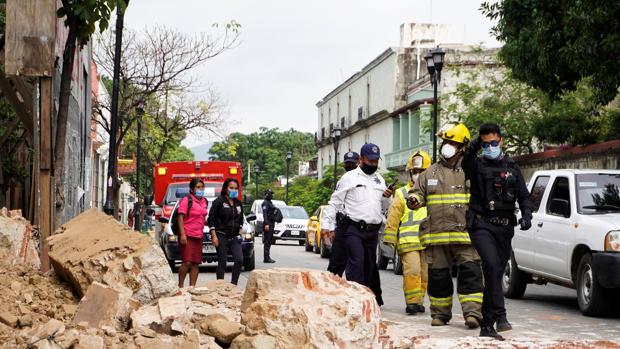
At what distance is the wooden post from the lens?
10.6m

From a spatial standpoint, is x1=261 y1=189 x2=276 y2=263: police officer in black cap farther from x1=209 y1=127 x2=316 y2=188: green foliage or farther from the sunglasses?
x1=209 y1=127 x2=316 y2=188: green foliage

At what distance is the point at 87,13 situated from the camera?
35.1 ft

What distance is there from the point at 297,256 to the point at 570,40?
539 inches

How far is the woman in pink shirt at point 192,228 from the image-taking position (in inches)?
561

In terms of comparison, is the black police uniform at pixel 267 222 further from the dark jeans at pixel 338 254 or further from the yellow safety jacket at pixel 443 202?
the yellow safety jacket at pixel 443 202

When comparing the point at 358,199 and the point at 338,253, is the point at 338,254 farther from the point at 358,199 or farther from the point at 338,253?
the point at 358,199

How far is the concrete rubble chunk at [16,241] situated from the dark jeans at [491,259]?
4.29 m

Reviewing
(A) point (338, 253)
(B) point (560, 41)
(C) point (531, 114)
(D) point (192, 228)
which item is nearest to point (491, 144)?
(A) point (338, 253)

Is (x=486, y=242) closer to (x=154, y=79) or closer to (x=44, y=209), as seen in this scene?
(x=44, y=209)

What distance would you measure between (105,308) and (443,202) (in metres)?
3.96

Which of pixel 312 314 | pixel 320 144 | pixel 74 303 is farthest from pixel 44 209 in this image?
pixel 320 144

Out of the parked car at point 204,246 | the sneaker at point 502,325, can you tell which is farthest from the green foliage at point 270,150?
the sneaker at point 502,325

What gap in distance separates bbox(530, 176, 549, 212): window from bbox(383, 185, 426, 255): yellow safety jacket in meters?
2.18

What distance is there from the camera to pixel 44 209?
10.7 m
